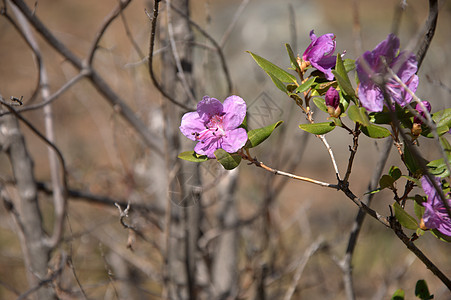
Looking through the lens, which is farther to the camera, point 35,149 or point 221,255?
point 35,149

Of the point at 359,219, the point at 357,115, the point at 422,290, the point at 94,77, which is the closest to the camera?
the point at 357,115

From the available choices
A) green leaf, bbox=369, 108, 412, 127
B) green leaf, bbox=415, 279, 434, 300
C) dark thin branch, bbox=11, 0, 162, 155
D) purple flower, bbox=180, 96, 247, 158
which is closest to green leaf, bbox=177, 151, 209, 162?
purple flower, bbox=180, 96, 247, 158

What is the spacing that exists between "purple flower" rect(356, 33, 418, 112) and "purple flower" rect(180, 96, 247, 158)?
0.64 ft

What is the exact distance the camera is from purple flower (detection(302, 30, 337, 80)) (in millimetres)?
739

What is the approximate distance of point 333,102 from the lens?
2.33ft

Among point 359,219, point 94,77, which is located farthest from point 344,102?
point 94,77

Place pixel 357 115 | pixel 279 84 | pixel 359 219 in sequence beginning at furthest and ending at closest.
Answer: pixel 359 219
pixel 279 84
pixel 357 115

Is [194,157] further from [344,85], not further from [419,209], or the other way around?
[419,209]

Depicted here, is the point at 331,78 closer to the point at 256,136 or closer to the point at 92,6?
the point at 256,136

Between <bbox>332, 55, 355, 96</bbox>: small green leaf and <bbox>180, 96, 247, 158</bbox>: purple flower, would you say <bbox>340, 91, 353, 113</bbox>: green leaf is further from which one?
<bbox>180, 96, 247, 158</bbox>: purple flower

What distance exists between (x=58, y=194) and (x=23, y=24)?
1.92 feet

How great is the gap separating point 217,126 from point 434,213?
1.24 feet

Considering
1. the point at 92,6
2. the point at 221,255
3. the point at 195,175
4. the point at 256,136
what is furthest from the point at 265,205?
the point at 92,6

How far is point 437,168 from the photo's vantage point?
710 millimetres
